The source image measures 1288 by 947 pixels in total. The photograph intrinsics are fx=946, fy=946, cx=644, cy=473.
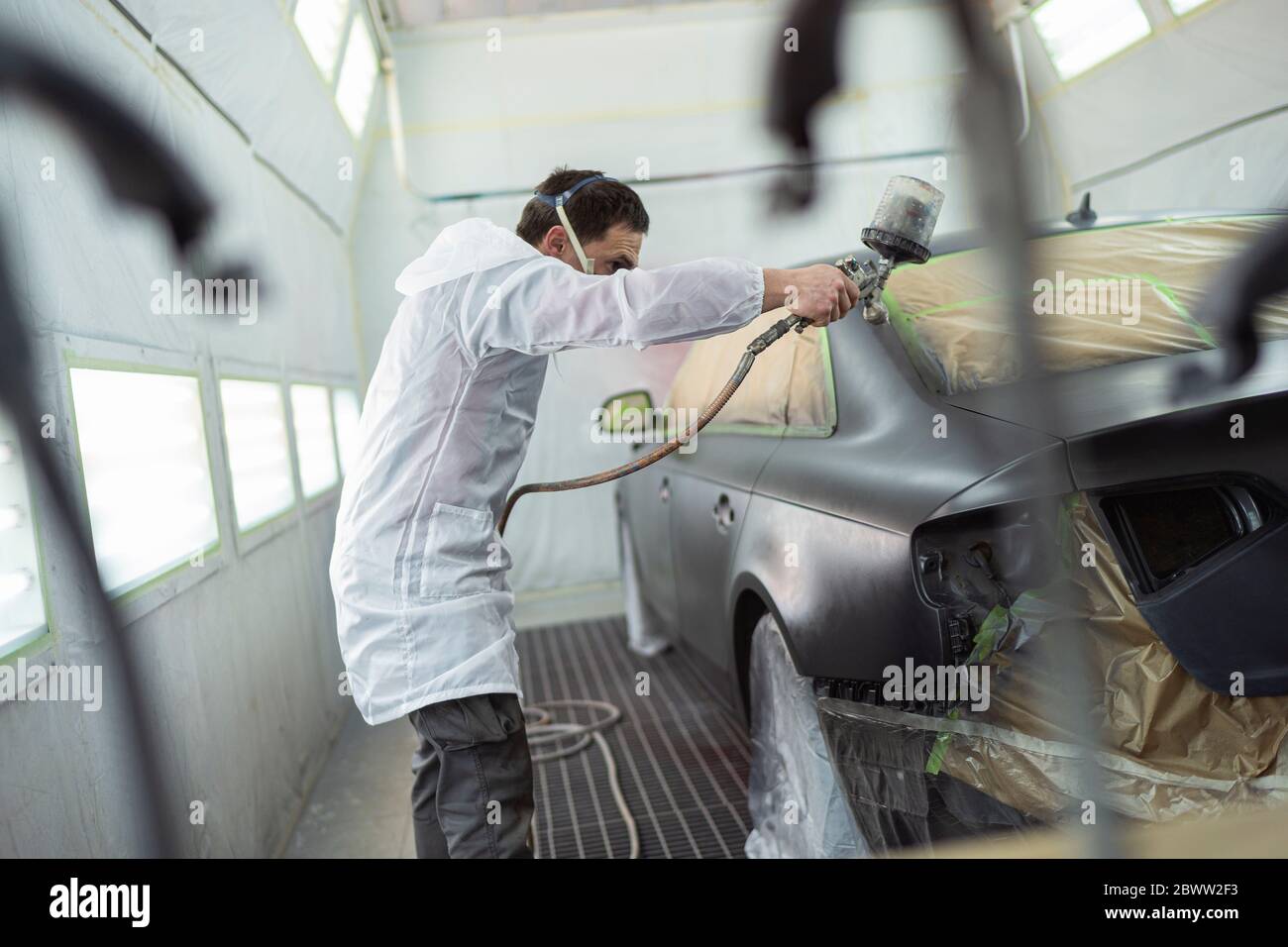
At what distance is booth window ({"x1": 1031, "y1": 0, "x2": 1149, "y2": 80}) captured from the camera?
13.2ft

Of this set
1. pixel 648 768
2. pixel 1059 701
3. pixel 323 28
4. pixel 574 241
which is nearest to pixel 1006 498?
pixel 1059 701

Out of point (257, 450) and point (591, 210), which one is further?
point (257, 450)

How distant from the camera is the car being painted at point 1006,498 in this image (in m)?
1.37

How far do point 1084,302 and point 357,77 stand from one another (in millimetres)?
3546

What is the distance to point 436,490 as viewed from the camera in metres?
1.60

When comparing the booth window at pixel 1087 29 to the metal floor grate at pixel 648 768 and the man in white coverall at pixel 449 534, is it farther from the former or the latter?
the man in white coverall at pixel 449 534

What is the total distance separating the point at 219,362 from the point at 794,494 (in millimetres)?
1672

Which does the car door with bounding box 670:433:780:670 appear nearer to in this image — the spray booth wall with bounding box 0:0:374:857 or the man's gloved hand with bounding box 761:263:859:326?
the man's gloved hand with bounding box 761:263:859:326

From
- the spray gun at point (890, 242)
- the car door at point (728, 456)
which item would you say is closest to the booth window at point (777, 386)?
the car door at point (728, 456)

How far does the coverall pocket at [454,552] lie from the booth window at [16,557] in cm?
62

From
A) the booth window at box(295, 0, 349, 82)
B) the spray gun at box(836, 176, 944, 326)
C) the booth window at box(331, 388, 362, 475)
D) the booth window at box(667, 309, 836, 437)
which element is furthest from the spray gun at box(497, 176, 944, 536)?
the booth window at box(331, 388, 362, 475)

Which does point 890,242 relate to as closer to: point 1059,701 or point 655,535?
point 1059,701

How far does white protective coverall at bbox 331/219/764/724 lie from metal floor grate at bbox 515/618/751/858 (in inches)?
46.6

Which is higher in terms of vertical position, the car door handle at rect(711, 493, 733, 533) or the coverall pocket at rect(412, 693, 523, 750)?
the car door handle at rect(711, 493, 733, 533)
